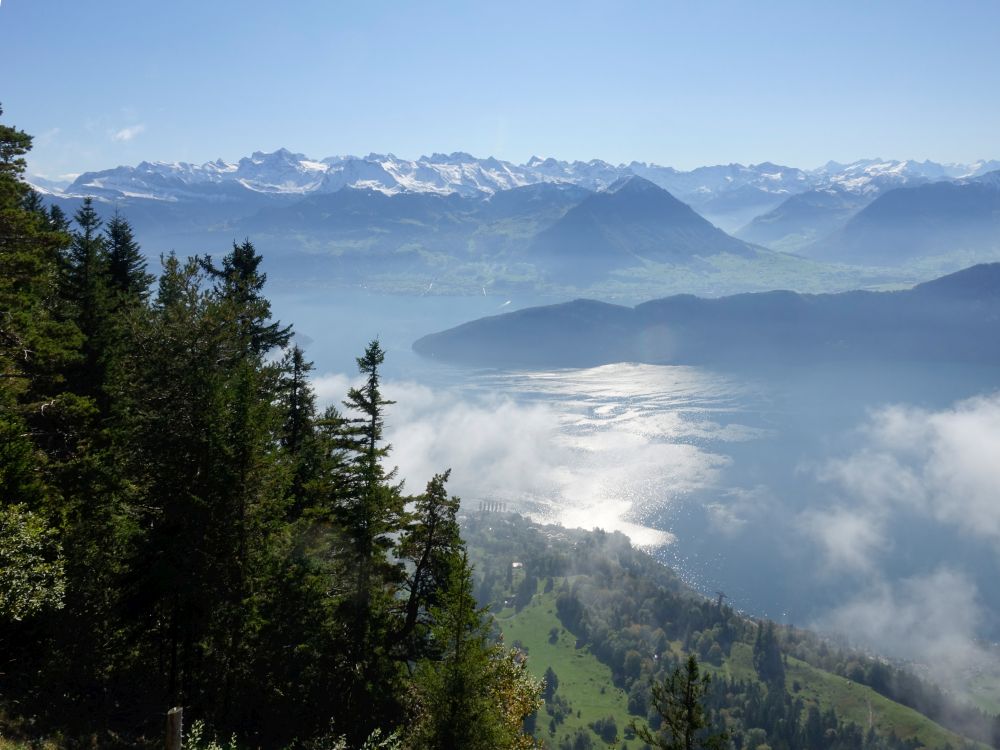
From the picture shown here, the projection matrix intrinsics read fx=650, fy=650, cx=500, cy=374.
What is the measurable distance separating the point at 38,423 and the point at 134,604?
998 centimetres

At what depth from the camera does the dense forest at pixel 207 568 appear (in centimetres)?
2008

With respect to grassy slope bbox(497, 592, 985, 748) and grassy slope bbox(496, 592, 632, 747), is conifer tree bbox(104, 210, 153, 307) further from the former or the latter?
grassy slope bbox(497, 592, 985, 748)

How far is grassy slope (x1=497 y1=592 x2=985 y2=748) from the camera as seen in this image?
146 m

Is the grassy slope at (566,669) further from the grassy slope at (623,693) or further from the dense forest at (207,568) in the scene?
the dense forest at (207,568)

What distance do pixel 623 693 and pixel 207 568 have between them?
160630mm

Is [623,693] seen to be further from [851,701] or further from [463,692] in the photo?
[463,692]

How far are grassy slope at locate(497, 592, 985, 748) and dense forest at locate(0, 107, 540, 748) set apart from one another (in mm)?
126108

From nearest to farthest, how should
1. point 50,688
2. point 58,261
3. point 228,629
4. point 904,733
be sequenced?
1. point 50,688
2. point 228,629
3. point 58,261
4. point 904,733

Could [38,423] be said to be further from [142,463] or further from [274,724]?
[274,724]

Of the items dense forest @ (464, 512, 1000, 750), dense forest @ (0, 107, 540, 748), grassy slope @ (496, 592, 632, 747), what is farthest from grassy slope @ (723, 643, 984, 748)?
dense forest @ (0, 107, 540, 748)

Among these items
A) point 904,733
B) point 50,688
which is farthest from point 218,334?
point 904,733

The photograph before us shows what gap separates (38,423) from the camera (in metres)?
25.9

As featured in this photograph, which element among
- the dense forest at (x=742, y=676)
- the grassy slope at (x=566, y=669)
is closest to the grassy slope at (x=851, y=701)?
the dense forest at (x=742, y=676)

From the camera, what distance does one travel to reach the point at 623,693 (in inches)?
6260
